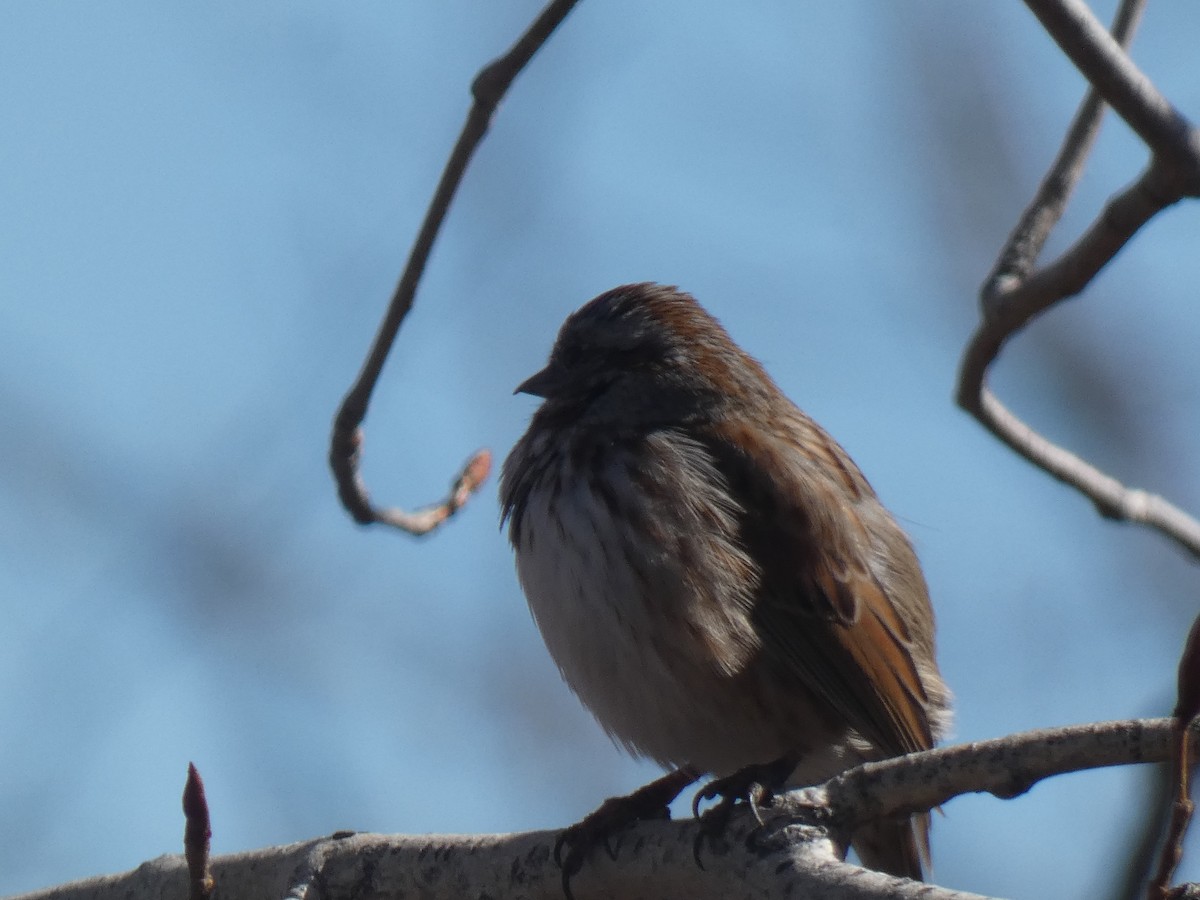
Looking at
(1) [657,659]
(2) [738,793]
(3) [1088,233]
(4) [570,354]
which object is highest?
(4) [570,354]

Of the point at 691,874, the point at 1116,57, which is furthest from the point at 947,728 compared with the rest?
the point at 1116,57

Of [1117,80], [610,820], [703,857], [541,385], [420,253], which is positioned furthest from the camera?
[541,385]

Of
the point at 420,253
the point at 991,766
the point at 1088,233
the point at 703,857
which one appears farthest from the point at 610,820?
the point at 1088,233

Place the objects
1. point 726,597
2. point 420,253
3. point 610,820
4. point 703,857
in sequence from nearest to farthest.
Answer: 1. point 703,857
2. point 610,820
3. point 420,253
4. point 726,597

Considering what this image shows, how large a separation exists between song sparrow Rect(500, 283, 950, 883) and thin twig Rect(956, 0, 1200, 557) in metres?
0.58

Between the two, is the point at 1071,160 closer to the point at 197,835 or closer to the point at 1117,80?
the point at 1117,80

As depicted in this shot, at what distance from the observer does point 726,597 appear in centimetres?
425

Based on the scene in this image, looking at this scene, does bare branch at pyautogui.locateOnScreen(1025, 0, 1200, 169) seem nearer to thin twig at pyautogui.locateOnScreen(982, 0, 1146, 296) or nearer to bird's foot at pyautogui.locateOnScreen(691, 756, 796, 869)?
thin twig at pyautogui.locateOnScreen(982, 0, 1146, 296)

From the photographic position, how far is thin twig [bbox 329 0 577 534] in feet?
12.4

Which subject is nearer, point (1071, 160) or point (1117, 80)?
point (1117, 80)

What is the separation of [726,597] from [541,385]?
53.8 inches

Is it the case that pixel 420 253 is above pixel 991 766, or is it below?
above

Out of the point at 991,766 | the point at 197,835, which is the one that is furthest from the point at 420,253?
the point at 991,766

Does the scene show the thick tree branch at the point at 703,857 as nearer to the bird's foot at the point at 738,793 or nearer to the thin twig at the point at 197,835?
the bird's foot at the point at 738,793
